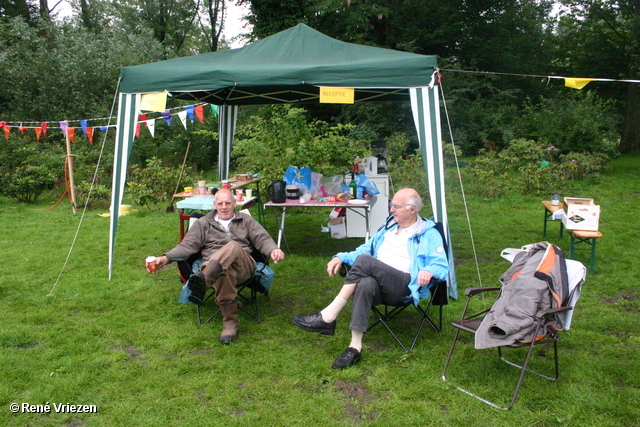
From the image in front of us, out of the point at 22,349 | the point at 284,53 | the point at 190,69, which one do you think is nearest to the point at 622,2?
the point at 284,53

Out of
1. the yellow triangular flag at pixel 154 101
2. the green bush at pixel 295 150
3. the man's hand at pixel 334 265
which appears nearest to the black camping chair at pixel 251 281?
the man's hand at pixel 334 265

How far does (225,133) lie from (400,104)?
7.18 metres

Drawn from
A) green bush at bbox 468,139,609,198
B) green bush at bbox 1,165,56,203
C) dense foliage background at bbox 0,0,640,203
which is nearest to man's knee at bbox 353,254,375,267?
dense foliage background at bbox 0,0,640,203

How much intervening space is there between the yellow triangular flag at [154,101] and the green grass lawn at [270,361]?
1537mm

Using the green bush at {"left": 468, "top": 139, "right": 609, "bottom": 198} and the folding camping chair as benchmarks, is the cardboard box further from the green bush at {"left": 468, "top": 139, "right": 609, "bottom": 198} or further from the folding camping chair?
the green bush at {"left": 468, "top": 139, "right": 609, "bottom": 198}

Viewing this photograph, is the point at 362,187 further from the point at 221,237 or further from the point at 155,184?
the point at 155,184

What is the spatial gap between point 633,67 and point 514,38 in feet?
13.9

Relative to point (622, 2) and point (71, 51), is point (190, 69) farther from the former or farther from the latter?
point (622, 2)

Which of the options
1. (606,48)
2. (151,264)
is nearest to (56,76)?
(151,264)

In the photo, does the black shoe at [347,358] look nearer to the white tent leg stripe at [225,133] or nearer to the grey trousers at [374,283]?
the grey trousers at [374,283]

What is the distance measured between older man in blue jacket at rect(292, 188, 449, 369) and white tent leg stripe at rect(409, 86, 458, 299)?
0.66m

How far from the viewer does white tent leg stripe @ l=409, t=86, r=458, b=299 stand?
3.88 m

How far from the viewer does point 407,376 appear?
2789mm

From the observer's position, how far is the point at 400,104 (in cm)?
1297
